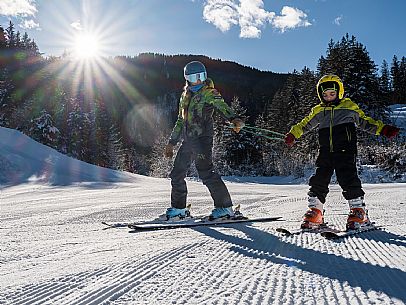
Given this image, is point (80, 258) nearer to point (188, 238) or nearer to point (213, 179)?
point (188, 238)

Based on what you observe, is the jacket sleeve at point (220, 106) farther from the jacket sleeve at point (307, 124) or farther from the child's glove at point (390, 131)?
the child's glove at point (390, 131)

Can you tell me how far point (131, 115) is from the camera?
13425 cm

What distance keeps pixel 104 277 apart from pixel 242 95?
12458 centimetres

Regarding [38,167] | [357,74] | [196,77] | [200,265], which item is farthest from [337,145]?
[357,74]

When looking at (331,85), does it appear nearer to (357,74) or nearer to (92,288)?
(92,288)

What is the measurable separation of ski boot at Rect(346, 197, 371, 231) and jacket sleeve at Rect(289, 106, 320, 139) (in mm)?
785

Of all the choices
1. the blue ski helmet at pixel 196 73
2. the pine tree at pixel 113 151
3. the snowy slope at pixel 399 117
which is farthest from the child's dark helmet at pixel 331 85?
the pine tree at pixel 113 151

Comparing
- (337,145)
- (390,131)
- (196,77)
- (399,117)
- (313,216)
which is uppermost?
(399,117)

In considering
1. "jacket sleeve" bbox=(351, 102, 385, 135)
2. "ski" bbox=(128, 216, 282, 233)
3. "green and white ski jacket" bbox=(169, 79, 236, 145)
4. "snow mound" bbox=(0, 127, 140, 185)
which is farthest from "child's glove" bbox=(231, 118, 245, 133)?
"snow mound" bbox=(0, 127, 140, 185)

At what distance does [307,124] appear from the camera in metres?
3.55

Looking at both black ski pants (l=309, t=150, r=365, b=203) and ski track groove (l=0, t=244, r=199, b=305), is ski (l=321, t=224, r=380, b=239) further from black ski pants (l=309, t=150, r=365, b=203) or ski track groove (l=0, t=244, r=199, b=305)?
ski track groove (l=0, t=244, r=199, b=305)

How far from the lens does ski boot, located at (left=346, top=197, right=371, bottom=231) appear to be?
294cm

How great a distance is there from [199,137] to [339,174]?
4.84 ft

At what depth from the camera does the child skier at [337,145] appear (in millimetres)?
3096
